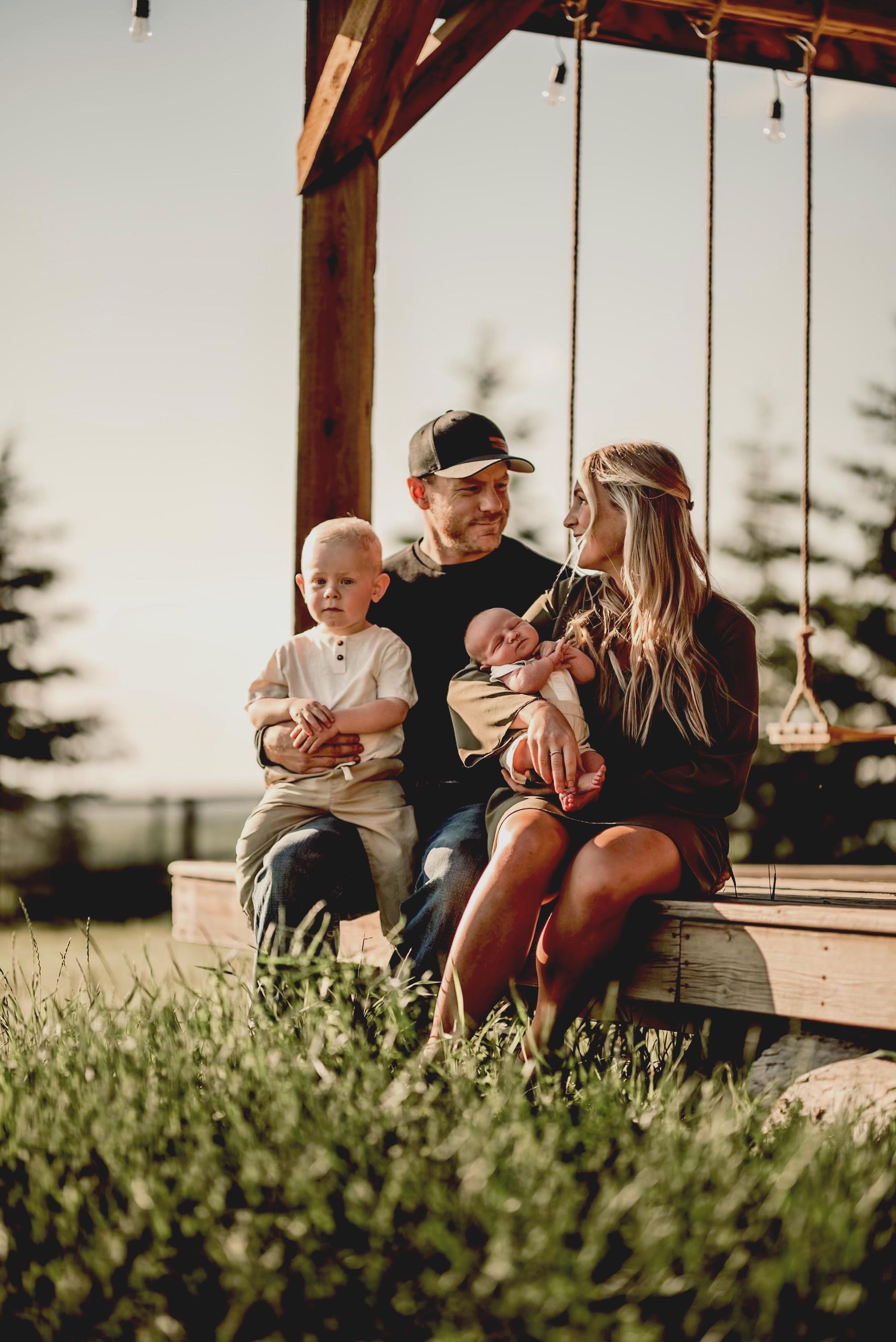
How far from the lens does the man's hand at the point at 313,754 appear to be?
125 inches

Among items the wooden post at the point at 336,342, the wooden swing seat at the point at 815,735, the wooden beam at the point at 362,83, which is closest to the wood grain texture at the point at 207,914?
the wooden post at the point at 336,342

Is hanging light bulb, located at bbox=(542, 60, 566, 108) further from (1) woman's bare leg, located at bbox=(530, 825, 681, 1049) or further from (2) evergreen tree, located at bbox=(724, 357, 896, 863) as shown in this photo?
(2) evergreen tree, located at bbox=(724, 357, 896, 863)

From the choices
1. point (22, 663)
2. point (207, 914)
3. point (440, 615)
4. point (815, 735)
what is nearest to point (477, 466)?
point (440, 615)

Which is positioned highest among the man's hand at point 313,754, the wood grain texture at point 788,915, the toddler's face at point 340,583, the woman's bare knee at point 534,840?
the toddler's face at point 340,583

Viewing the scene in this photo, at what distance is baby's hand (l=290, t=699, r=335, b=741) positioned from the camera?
3.11 meters

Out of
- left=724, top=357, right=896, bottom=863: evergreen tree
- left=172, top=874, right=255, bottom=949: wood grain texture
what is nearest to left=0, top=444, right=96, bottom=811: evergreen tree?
left=724, top=357, right=896, bottom=863: evergreen tree

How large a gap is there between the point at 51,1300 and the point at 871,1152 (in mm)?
→ 1264

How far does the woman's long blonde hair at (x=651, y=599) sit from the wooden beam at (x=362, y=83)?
145 cm

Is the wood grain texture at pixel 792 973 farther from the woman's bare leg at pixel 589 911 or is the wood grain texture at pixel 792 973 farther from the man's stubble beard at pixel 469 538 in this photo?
the man's stubble beard at pixel 469 538

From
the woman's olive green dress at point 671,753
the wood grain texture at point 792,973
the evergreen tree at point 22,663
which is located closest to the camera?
the wood grain texture at point 792,973

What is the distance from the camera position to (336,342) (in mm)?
3914

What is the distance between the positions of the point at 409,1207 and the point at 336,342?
268 cm

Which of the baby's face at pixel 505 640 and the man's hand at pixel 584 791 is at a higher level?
the baby's face at pixel 505 640

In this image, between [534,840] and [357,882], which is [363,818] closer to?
[357,882]
